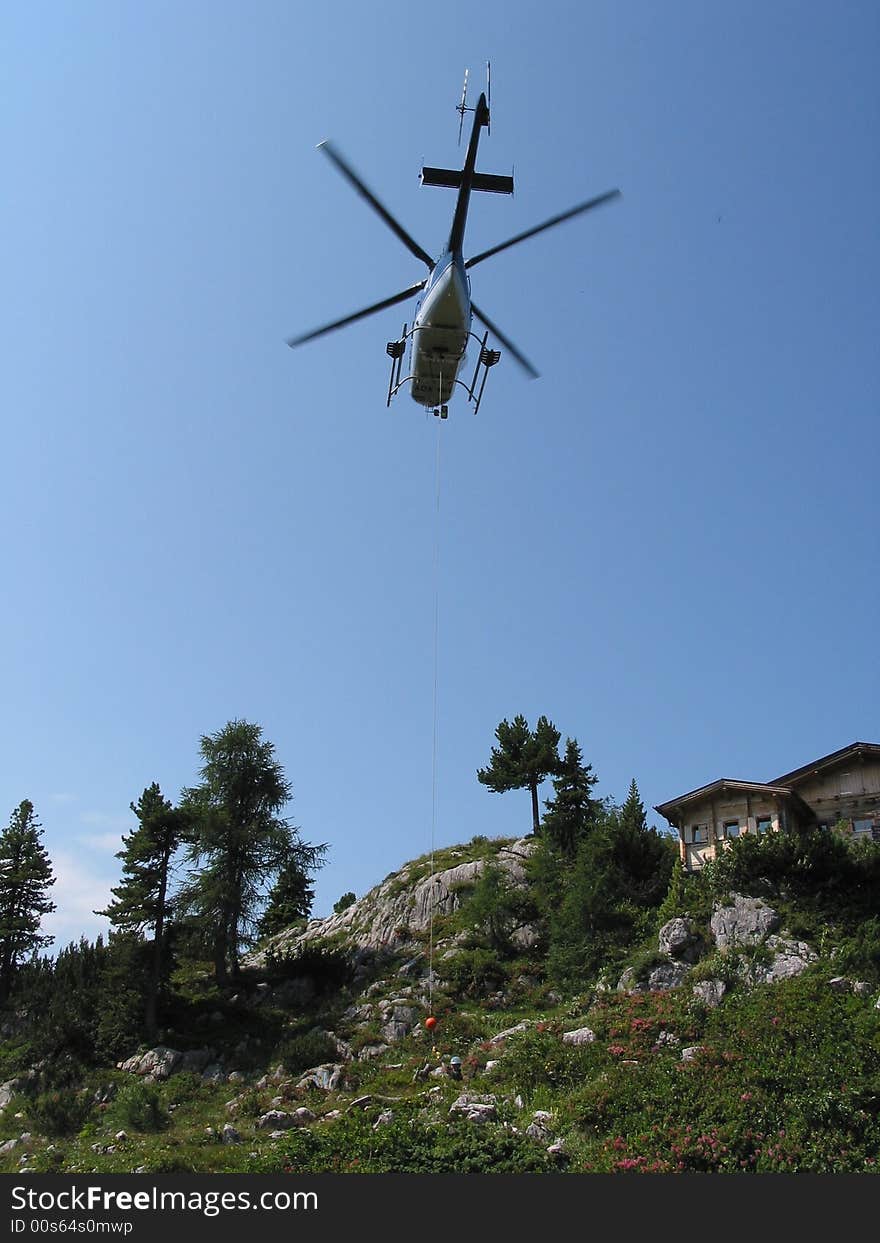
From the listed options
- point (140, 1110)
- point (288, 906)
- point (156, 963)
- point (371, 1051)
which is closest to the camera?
point (140, 1110)

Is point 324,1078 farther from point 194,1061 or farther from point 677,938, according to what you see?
point 677,938

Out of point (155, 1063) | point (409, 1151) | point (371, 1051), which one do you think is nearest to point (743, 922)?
point (371, 1051)

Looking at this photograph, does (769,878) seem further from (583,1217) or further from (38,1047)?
(38,1047)

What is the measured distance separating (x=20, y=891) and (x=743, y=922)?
3917 cm

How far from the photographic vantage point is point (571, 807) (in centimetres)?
4584

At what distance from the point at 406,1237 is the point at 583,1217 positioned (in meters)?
2.86

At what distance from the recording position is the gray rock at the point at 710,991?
26.8m

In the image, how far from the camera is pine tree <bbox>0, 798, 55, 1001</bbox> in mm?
47562

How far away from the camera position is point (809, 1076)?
778 inches

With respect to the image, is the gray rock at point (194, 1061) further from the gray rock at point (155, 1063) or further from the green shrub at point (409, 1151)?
the green shrub at point (409, 1151)

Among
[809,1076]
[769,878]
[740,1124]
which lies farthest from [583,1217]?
[769,878]

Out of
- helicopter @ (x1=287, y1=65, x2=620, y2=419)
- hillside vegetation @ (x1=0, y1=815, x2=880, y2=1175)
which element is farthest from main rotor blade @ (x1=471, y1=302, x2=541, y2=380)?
hillside vegetation @ (x1=0, y1=815, x2=880, y2=1175)

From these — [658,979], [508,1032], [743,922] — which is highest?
[743,922]

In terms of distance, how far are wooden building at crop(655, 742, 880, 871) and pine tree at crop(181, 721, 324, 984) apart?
19.4 metres
